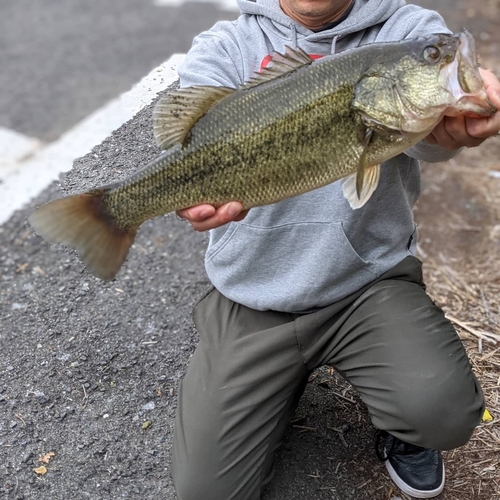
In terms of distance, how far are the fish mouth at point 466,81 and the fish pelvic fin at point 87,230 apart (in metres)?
1.06

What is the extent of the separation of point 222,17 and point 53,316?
209 inches

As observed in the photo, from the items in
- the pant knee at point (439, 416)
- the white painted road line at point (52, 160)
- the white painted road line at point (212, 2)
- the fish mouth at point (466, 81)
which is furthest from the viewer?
the white painted road line at point (212, 2)

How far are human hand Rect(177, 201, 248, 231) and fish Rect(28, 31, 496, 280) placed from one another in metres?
0.02

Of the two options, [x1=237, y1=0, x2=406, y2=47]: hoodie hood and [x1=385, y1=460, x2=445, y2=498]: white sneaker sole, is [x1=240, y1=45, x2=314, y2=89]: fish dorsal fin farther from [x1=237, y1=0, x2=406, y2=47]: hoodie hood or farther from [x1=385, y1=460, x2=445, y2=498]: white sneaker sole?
[x1=385, y1=460, x2=445, y2=498]: white sneaker sole

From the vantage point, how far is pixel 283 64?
83.4 inches

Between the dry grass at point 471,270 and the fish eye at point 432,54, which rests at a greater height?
the fish eye at point 432,54

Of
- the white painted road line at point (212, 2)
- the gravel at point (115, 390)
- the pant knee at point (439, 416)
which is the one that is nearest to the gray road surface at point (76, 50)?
the white painted road line at point (212, 2)

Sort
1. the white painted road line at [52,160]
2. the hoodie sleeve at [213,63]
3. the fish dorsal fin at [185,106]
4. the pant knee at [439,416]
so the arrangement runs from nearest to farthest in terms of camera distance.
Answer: the fish dorsal fin at [185,106], the pant knee at [439,416], the hoodie sleeve at [213,63], the white painted road line at [52,160]

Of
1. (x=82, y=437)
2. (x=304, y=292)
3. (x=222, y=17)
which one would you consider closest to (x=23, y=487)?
(x=82, y=437)

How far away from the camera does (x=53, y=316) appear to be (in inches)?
131

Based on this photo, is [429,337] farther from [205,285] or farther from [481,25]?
[481,25]

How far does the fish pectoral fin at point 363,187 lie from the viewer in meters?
2.08

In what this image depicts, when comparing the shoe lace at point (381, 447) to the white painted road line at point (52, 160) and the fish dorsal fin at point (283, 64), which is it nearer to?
the fish dorsal fin at point (283, 64)

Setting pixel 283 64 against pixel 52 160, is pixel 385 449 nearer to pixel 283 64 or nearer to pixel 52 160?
pixel 283 64
